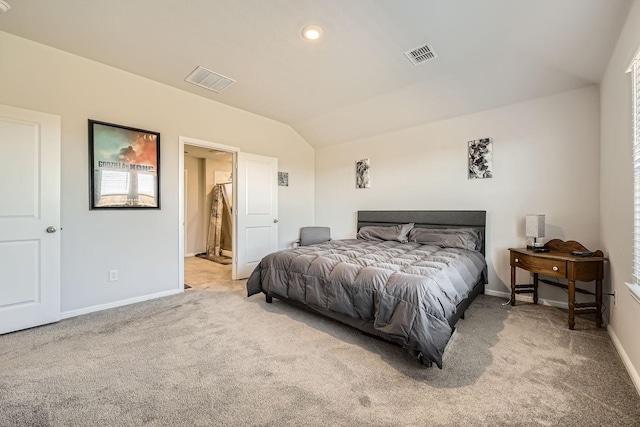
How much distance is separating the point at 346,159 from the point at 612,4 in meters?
3.60

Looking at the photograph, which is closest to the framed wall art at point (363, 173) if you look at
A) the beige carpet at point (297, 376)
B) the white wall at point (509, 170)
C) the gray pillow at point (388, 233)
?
the white wall at point (509, 170)

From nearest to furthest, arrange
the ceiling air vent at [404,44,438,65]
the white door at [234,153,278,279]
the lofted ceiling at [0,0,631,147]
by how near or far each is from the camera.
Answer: the lofted ceiling at [0,0,631,147] < the ceiling air vent at [404,44,438,65] < the white door at [234,153,278,279]

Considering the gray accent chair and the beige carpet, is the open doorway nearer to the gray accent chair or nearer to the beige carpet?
the gray accent chair

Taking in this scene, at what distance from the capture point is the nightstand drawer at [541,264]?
2479 millimetres

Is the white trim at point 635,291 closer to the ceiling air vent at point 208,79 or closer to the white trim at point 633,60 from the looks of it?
the white trim at point 633,60

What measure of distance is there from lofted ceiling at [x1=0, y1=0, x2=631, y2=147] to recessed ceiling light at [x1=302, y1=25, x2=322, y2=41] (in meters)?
0.06

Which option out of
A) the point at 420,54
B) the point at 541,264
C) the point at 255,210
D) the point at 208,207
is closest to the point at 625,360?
the point at 541,264

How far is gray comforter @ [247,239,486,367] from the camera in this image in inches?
70.4

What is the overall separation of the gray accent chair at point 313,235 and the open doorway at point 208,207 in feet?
7.47

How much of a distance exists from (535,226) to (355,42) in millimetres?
2731

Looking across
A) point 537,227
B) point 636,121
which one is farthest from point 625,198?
point 537,227

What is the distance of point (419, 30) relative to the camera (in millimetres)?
2334

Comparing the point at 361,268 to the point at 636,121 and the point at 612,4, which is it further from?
the point at 612,4

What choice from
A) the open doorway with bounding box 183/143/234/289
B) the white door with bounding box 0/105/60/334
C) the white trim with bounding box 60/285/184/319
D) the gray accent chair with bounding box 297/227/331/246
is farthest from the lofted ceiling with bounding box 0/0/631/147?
the open doorway with bounding box 183/143/234/289
